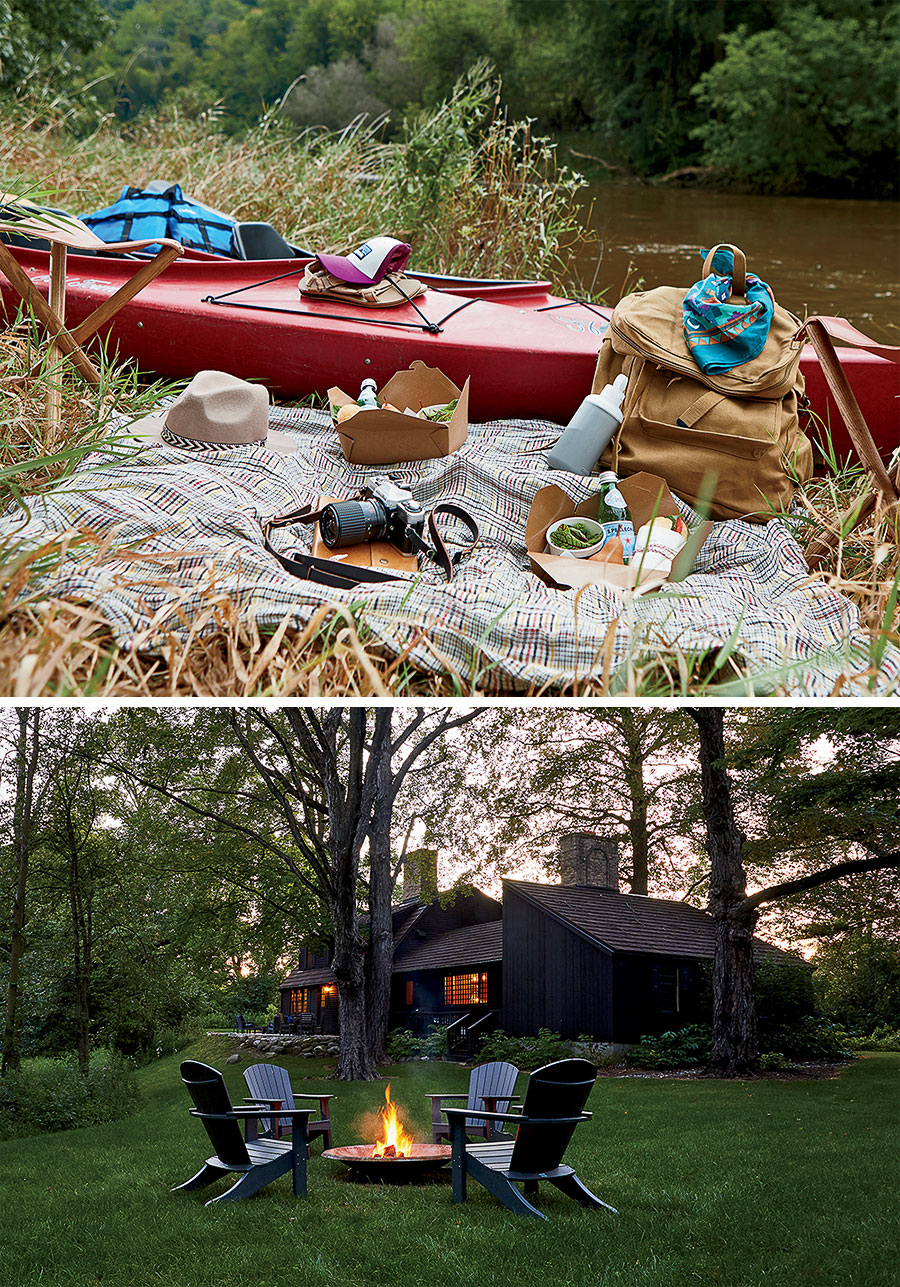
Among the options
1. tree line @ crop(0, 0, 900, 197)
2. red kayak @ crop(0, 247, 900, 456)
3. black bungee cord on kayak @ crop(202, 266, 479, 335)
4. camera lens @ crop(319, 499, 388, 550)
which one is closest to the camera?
camera lens @ crop(319, 499, 388, 550)

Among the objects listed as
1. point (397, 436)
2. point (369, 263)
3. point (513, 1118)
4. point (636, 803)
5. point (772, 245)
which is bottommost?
point (513, 1118)

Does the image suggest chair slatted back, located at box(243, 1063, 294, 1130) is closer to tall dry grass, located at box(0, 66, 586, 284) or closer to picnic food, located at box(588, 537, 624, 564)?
picnic food, located at box(588, 537, 624, 564)

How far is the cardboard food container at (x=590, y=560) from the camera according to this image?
2137 millimetres

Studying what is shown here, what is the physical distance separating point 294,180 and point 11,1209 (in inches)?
249

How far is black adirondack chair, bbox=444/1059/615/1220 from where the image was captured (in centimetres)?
194

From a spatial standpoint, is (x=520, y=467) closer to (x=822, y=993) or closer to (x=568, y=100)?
(x=822, y=993)

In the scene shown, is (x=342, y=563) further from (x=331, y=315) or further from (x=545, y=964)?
(x=331, y=315)

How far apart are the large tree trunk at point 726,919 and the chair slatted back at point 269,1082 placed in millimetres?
856

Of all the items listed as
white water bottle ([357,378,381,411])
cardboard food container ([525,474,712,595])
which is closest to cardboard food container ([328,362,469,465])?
white water bottle ([357,378,381,411])

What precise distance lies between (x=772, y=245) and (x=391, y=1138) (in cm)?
889

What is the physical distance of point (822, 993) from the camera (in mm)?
2170

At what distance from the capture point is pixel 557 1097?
205 centimetres

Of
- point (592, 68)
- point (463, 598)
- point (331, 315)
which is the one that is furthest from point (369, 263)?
point (592, 68)

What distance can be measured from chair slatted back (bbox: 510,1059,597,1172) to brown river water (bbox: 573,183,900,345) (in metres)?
3.81
